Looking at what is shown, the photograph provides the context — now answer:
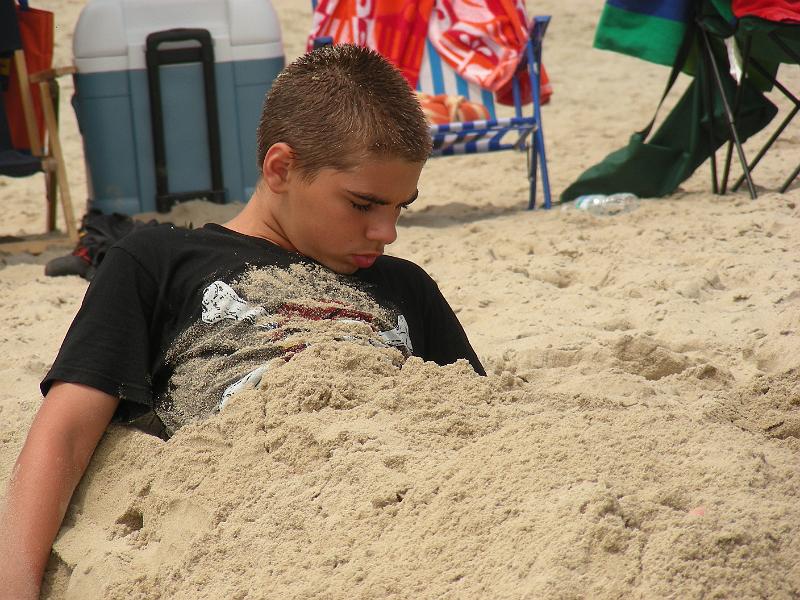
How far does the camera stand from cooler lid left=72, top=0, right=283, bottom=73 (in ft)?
16.5

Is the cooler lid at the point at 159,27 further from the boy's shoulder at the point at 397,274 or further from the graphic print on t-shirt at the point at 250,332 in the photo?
the graphic print on t-shirt at the point at 250,332

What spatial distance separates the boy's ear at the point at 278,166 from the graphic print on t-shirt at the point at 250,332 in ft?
0.68

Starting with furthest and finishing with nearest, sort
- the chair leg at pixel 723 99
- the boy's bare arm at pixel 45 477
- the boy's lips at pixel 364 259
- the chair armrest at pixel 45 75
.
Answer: the chair leg at pixel 723 99 → the chair armrest at pixel 45 75 → the boy's lips at pixel 364 259 → the boy's bare arm at pixel 45 477

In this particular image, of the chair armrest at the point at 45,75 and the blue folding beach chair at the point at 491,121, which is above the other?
the chair armrest at the point at 45,75

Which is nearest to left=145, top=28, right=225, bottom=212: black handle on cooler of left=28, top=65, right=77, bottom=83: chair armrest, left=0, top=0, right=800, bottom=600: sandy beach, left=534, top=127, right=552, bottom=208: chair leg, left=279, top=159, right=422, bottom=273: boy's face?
left=28, top=65, right=77, bottom=83: chair armrest

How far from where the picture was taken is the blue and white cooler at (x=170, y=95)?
16.6 feet

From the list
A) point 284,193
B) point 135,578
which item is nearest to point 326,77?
point 284,193

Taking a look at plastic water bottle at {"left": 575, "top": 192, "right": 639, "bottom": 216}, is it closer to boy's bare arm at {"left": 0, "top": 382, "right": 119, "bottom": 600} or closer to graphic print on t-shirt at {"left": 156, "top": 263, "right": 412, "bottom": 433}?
graphic print on t-shirt at {"left": 156, "top": 263, "right": 412, "bottom": 433}

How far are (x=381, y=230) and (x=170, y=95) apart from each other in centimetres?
349

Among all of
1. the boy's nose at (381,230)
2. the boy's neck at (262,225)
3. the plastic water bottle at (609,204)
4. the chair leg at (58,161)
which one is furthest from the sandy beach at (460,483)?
the plastic water bottle at (609,204)

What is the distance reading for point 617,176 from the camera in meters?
5.41

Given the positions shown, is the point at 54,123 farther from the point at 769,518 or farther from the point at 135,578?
the point at 769,518

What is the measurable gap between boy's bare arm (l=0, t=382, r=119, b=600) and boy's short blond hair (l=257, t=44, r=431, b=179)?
675mm

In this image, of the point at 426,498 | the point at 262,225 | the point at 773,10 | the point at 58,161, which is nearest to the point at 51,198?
the point at 58,161
